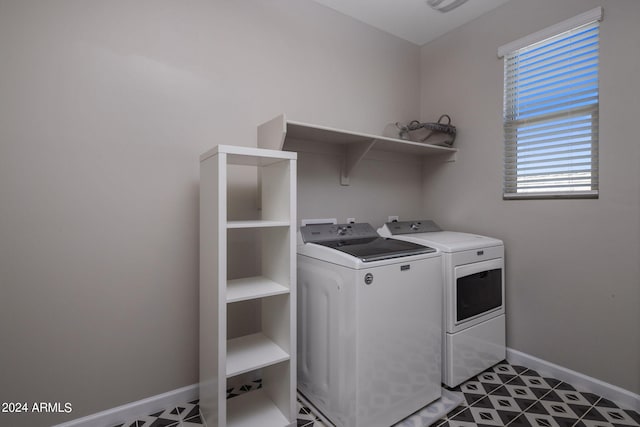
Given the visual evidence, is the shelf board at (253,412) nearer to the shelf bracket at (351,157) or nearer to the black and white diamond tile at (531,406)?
the black and white diamond tile at (531,406)

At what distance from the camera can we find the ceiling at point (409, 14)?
2262mm

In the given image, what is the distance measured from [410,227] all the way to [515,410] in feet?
4.14

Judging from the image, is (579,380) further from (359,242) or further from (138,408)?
(138,408)

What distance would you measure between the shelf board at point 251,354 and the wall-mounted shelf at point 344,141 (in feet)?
3.70

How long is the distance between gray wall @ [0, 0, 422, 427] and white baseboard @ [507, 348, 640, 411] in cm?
220

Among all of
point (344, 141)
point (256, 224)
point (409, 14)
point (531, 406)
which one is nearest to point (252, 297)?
point (256, 224)

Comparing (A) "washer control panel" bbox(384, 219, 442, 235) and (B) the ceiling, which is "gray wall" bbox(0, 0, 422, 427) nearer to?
(B) the ceiling

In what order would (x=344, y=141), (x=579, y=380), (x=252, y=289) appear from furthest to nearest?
(x=344, y=141), (x=579, y=380), (x=252, y=289)

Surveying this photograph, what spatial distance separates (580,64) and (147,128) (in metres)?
2.65

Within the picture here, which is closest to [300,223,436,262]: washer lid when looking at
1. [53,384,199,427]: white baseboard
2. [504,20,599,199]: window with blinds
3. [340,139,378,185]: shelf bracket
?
[340,139,378,185]: shelf bracket

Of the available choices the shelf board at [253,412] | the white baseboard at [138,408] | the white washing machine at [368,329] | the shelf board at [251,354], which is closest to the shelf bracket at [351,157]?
the white washing machine at [368,329]

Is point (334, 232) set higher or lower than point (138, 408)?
higher

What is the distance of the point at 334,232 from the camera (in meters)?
2.00

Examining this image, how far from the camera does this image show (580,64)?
→ 1909mm
